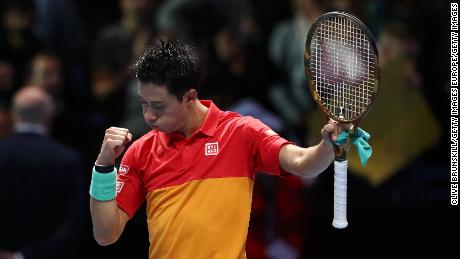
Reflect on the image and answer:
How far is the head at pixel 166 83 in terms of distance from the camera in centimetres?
484

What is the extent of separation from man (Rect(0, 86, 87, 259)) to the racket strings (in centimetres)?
318

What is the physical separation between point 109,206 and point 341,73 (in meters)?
1.24

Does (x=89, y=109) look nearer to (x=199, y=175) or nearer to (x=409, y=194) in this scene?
(x=409, y=194)

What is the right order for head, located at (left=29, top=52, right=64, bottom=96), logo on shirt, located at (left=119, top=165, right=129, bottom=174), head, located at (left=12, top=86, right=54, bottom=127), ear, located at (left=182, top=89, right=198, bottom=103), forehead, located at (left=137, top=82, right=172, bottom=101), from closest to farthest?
forehead, located at (left=137, top=82, right=172, bottom=101)
ear, located at (left=182, top=89, right=198, bottom=103)
logo on shirt, located at (left=119, top=165, right=129, bottom=174)
head, located at (left=12, top=86, right=54, bottom=127)
head, located at (left=29, top=52, right=64, bottom=96)

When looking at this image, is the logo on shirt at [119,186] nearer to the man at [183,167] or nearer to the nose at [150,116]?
the man at [183,167]

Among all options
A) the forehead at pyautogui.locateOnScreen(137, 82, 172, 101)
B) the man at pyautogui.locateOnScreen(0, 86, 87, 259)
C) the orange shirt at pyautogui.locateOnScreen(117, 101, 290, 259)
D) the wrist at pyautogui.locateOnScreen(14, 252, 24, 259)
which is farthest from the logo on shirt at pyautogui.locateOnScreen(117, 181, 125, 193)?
the wrist at pyautogui.locateOnScreen(14, 252, 24, 259)

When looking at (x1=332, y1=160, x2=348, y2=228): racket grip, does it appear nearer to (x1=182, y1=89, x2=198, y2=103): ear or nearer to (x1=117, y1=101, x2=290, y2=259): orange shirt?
(x1=117, y1=101, x2=290, y2=259): orange shirt

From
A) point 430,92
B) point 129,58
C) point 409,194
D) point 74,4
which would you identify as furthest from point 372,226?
point 74,4

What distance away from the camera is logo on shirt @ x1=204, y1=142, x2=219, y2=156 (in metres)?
4.99

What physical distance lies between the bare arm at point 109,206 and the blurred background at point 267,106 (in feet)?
9.34

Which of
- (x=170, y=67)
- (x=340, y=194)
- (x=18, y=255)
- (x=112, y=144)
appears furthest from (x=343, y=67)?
(x=18, y=255)

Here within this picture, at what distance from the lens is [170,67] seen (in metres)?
4.88

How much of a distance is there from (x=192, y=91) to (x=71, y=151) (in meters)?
3.02

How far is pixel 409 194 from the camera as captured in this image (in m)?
8.34
